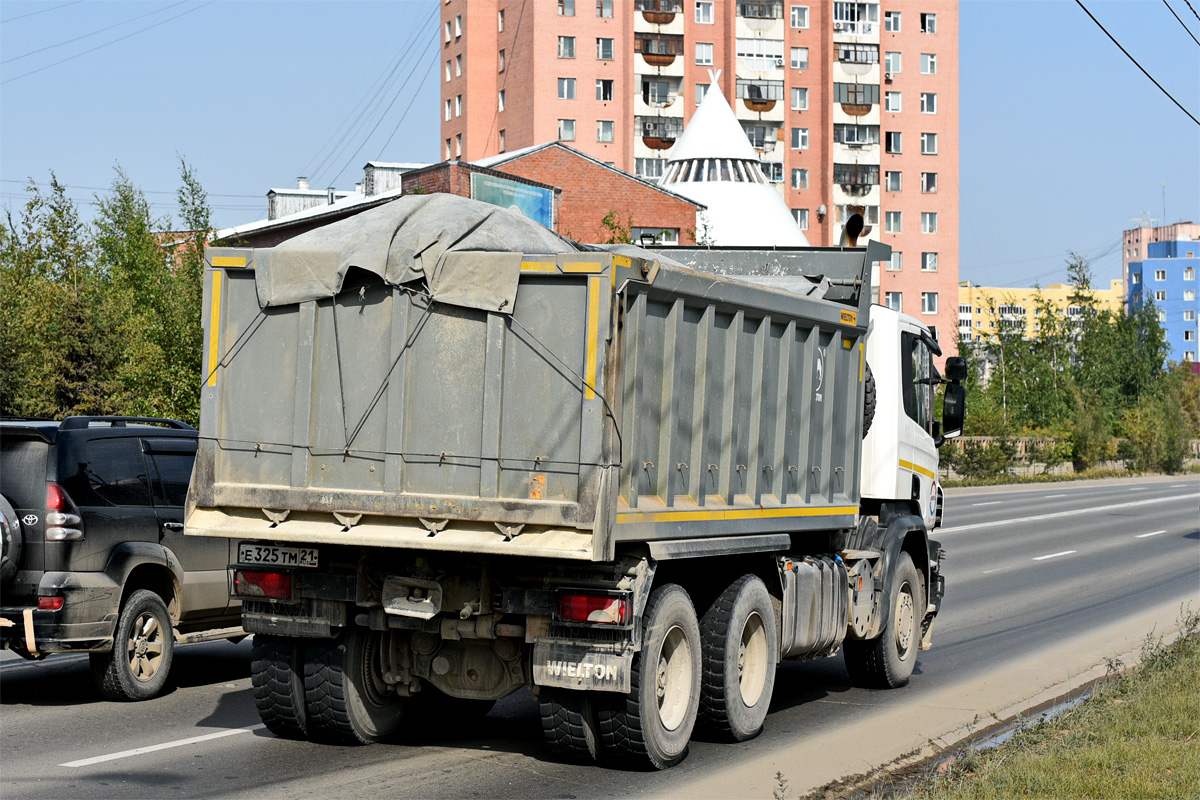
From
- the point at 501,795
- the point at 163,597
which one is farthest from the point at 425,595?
the point at 163,597

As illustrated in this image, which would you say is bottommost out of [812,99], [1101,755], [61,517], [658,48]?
[1101,755]

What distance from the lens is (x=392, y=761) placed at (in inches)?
316

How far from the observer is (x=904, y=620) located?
11484 mm

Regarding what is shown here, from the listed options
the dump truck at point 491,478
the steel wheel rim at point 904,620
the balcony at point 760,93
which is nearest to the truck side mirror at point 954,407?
the steel wheel rim at point 904,620

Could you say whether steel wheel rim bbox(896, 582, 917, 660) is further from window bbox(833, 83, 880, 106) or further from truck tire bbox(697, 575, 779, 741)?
window bbox(833, 83, 880, 106)

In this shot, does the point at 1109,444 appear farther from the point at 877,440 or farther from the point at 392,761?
the point at 392,761

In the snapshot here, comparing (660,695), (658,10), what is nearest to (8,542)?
(660,695)

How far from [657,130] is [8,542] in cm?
8577

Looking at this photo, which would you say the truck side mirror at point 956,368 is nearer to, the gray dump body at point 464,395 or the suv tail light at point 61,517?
the gray dump body at point 464,395

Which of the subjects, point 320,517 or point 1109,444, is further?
point 1109,444

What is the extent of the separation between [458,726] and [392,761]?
117 cm

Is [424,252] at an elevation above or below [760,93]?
below

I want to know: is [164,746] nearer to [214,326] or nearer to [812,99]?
[214,326]

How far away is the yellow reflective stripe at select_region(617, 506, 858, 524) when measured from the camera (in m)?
7.46
